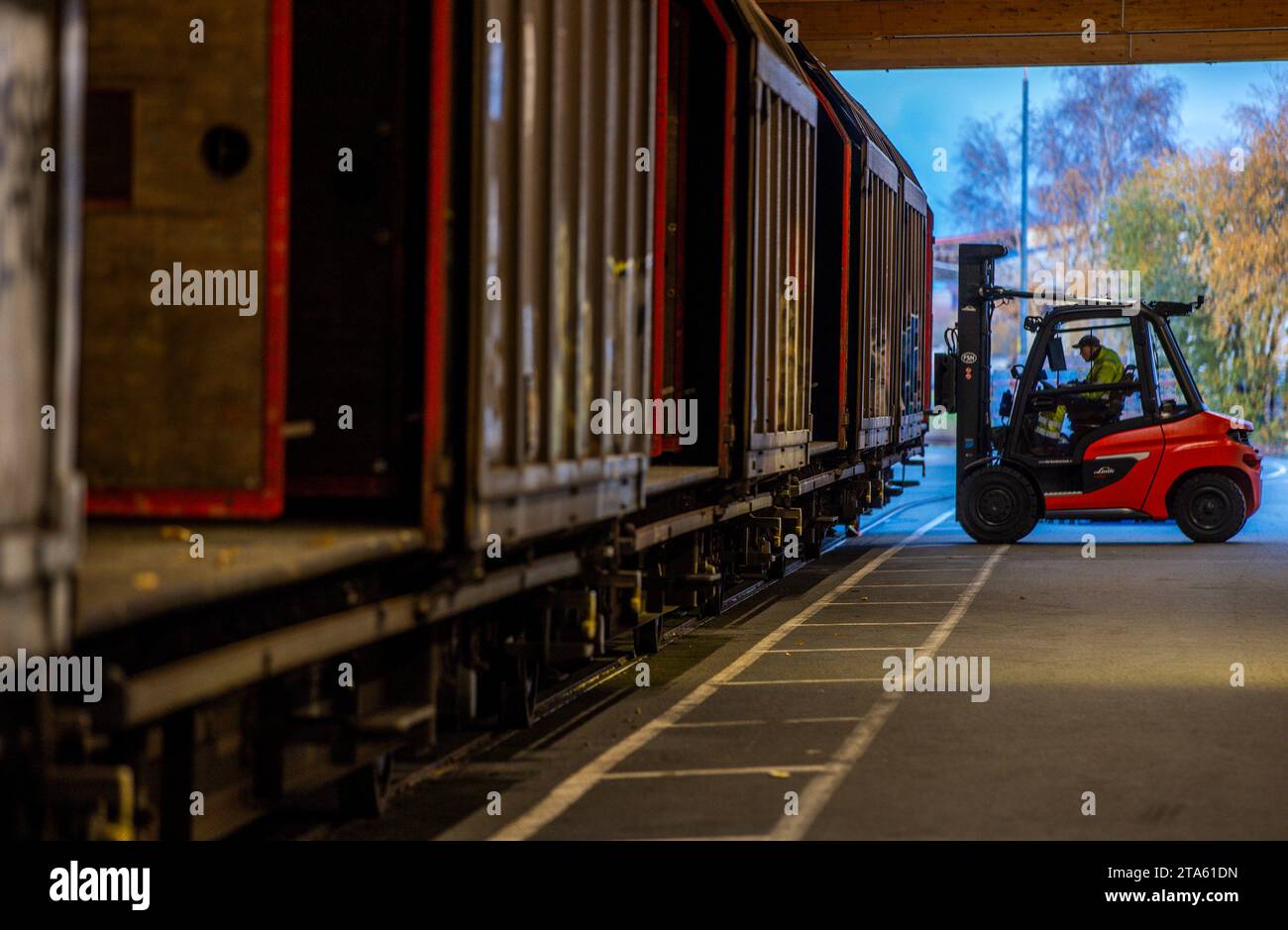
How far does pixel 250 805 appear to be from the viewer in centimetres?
569

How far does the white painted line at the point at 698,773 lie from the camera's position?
26.6ft

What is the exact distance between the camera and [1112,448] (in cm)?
2117

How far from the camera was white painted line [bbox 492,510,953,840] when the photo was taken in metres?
7.14

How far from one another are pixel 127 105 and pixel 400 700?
87.3 inches

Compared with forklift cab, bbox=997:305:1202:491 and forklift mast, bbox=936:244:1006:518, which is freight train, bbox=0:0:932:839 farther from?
forklift mast, bbox=936:244:1006:518

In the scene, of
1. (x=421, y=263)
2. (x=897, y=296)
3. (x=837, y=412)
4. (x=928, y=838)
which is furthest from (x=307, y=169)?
(x=897, y=296)

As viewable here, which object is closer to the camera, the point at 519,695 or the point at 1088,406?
the point at 519,695

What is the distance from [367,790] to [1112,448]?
1554cm

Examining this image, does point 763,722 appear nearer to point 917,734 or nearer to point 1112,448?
point 917,734

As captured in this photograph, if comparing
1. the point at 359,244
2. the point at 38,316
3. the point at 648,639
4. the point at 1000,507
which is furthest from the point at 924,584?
the point at 38,316

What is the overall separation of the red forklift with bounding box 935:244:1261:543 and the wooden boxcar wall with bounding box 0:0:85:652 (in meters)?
17.7

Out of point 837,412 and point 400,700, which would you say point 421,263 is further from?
point 837,412

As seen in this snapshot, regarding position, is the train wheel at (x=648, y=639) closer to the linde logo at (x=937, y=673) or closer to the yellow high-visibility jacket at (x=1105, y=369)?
the linde logo at (x=937, y=673)
